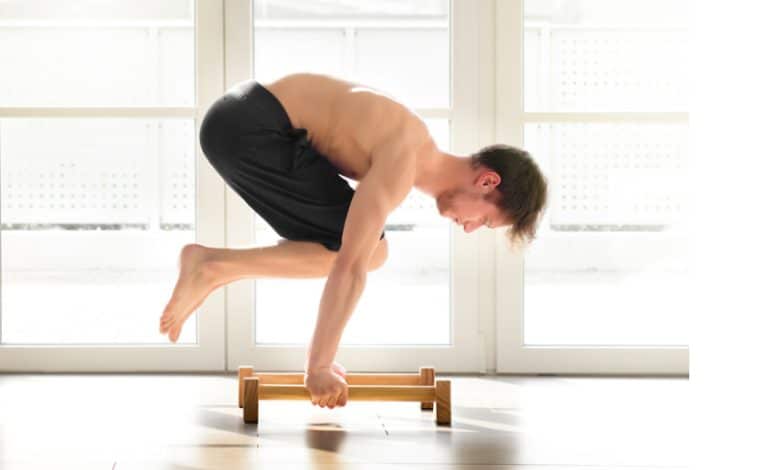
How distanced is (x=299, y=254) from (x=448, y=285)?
0.89m

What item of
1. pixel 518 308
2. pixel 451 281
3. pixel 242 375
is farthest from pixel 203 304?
pixel 518 308

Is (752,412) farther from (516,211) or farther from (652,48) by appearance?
(652,48)

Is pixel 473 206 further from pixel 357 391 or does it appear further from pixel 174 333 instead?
pixel 174 333

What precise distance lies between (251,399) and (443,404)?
0.46 metres

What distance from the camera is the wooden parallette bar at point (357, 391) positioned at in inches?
93.0

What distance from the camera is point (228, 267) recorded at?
2.50 meters

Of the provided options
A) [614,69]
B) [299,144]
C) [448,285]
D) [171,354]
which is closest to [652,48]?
[614,69]

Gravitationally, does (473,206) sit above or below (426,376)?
above

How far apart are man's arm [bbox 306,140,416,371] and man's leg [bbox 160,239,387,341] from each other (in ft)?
0.95

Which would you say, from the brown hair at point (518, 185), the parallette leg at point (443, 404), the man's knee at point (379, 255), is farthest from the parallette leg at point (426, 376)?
the brown hair at point (518, 185)

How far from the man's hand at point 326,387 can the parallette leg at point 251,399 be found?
9.9 inches

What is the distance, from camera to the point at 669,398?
284 cm

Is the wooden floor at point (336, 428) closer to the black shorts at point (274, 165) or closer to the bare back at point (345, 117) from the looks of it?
the black shorts at point (274, 165)

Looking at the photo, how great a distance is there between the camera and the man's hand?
7.13 feet
